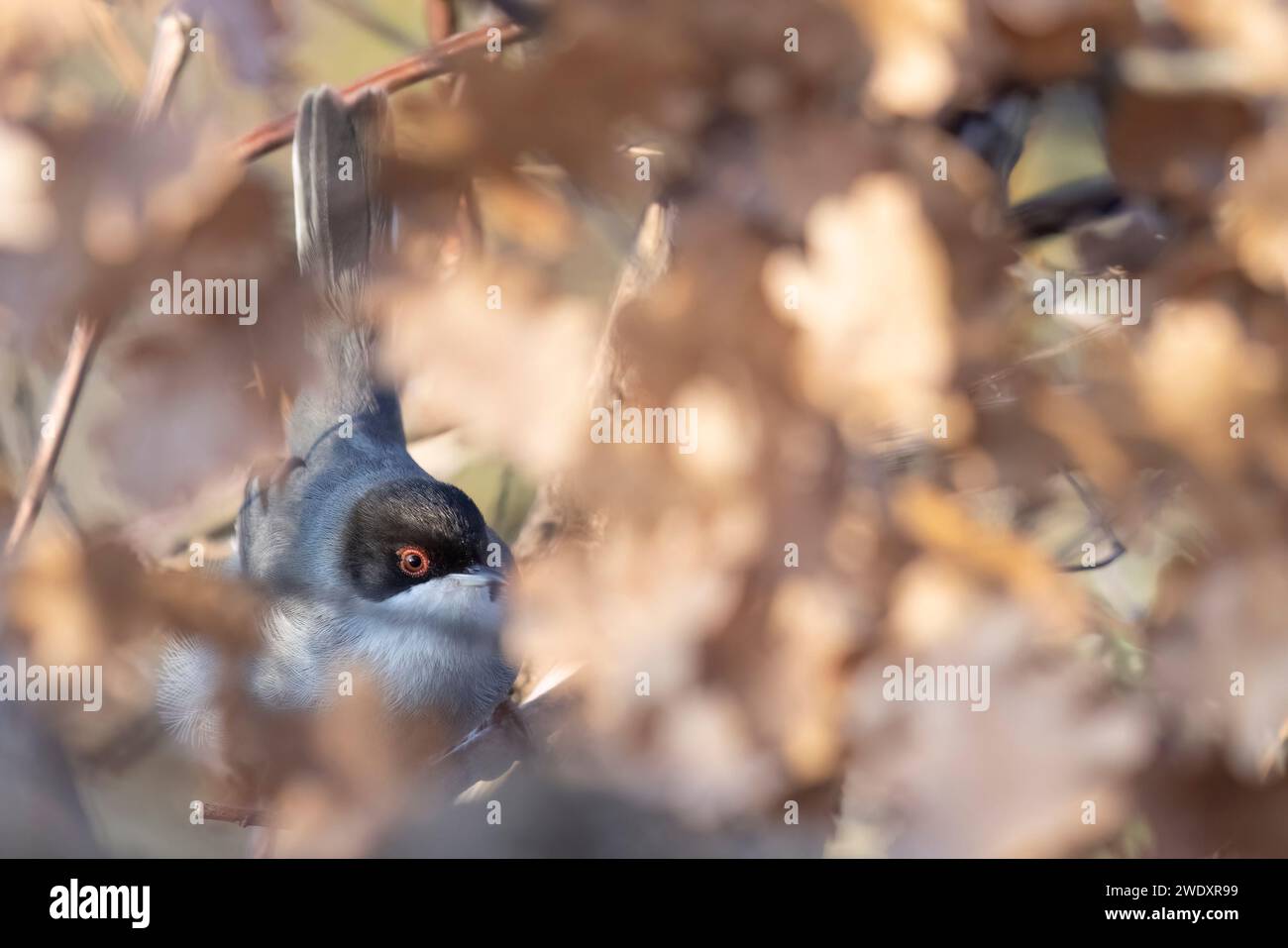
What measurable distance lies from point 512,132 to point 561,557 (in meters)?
0.85

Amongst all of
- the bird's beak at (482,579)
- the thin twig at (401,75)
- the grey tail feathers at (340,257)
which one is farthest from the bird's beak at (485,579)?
the thin twig at (401,75)

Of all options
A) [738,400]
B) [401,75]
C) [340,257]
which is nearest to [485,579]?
[738,400]


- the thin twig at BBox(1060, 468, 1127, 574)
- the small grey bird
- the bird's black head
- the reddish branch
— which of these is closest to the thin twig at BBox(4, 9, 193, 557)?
the reddish branch

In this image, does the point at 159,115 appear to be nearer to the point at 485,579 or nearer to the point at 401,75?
the point at 401,75

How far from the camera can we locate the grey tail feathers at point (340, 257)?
212 centimetres

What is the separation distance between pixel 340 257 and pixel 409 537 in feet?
2.00

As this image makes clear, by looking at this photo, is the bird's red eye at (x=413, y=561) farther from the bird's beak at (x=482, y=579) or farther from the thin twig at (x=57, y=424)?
the thin twig at (x=57, y=424)

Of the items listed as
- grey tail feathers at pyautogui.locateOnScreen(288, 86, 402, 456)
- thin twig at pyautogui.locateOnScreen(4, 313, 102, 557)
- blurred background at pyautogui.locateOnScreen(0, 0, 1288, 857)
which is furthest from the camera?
grey tail feathers at pyautogui.locateOnScreen(288, 86, 402, 456)

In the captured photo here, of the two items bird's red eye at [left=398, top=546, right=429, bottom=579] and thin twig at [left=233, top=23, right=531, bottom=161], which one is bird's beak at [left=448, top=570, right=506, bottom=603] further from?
thin twig at [left=233, top=23, right=531, bottom=161]

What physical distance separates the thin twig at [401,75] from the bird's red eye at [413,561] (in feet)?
2.73

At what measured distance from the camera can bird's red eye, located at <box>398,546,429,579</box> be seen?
7.20 ft
